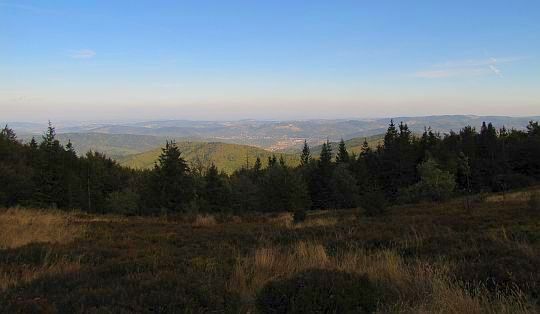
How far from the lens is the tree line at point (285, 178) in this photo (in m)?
47.7

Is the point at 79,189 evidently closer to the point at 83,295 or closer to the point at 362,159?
the point at 362,159

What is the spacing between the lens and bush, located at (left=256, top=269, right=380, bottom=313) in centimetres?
399

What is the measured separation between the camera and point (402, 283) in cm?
490

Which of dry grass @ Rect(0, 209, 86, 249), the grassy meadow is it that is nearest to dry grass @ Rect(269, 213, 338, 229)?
the grassy meadow

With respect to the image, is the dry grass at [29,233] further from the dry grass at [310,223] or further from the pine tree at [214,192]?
the pine tree at [214,192]

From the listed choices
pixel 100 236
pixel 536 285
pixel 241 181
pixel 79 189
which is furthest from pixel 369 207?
pixel 241 181

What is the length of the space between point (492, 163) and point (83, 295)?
2698 inches

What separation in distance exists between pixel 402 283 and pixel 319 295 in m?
1.34

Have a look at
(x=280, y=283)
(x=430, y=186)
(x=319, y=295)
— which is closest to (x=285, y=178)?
(x=430, y=186)

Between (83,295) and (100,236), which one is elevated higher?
(83,295)

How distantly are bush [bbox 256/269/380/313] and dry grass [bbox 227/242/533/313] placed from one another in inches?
9.4

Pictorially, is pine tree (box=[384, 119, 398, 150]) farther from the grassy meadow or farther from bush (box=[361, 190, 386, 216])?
the grassy meadow

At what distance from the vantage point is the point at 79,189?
182ft

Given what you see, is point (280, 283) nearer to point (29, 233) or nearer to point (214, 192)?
point (29, 233)
